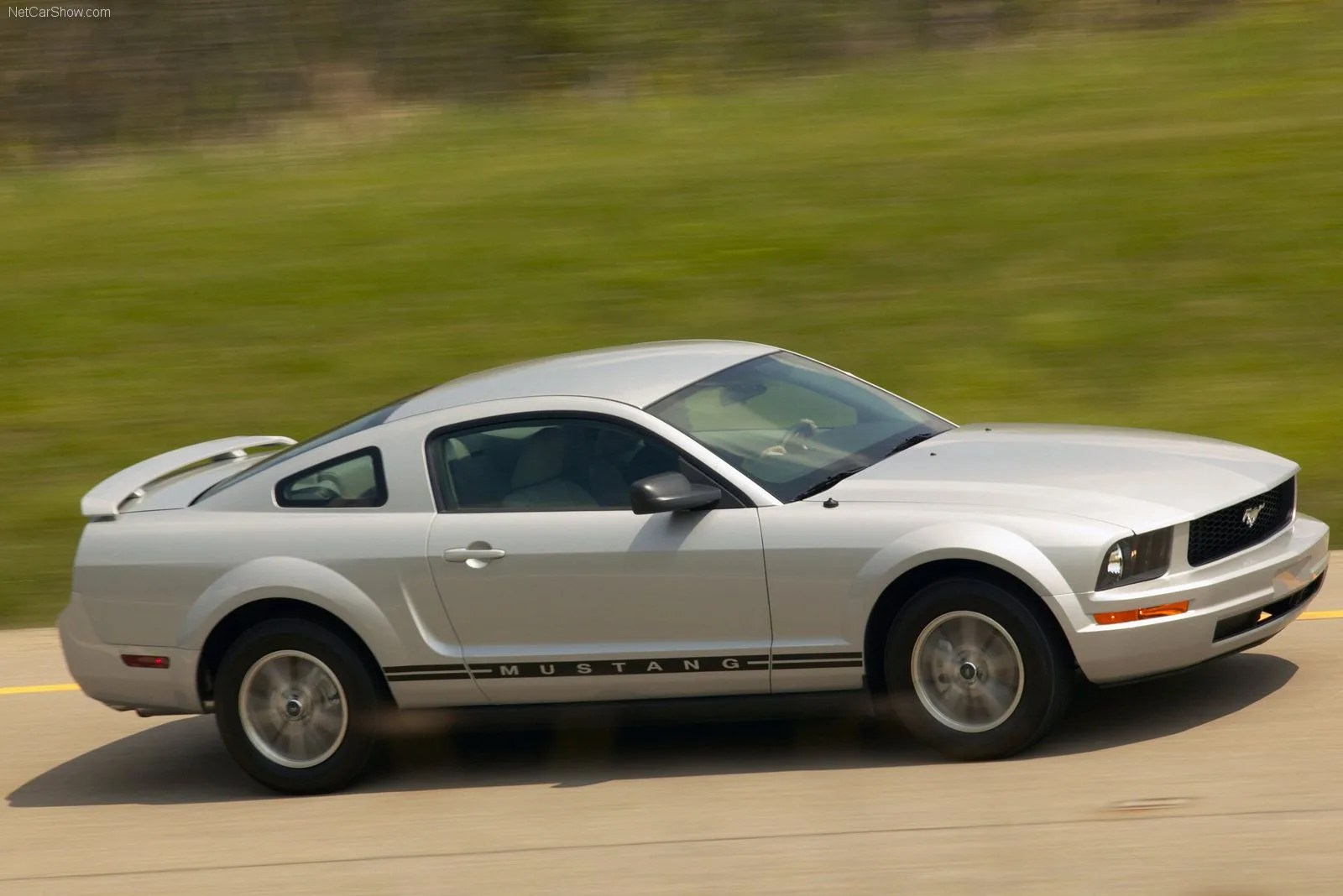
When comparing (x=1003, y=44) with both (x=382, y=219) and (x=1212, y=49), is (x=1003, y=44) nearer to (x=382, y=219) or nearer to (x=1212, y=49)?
(x=1212, y=49)

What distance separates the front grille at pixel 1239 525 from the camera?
5.83 meters

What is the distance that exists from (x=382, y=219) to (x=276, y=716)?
9.47 meters

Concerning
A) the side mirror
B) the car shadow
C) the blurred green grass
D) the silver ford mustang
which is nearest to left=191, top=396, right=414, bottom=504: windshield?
the silver ford mustang

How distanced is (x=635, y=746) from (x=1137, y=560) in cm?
201

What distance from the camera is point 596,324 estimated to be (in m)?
13.1

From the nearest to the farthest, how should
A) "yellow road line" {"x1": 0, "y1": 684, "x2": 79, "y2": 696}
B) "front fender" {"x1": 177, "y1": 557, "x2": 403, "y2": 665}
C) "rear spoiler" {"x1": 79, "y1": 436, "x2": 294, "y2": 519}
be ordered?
"front fender" {"x1": 177, "y1": 557, "x2": 403, "y2": 665} → "rear spoiler" {"x1": 79, "y1": 436, "x2": 294, "y2": 519} → "yellow road line" {"x1": 0, "y1": 684, "x2": 79, "y2": 696}

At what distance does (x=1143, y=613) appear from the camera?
568 cm

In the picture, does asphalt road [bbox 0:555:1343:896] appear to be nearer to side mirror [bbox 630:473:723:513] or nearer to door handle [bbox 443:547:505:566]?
door handle [bbox 443:547:505:566]

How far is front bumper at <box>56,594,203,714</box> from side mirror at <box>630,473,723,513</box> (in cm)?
183

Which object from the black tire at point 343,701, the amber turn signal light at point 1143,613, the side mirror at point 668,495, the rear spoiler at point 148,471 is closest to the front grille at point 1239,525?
the amber turn signal light at point 1143,613

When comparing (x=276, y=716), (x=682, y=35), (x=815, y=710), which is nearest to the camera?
(x=815, y=710)

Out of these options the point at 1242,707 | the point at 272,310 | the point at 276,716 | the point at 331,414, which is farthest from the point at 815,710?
the point at 272,310

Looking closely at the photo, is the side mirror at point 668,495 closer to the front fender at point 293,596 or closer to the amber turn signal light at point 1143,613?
the front fender at point 293,596

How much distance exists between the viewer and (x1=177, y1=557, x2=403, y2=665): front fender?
6359mm
